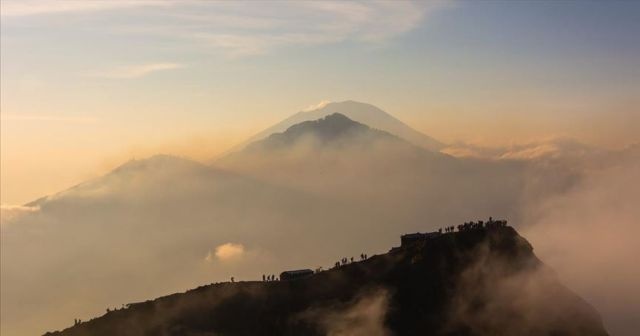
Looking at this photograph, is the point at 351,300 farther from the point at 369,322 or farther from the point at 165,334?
the point at 165,334

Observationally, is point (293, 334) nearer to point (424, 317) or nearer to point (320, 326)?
point (320, 326)

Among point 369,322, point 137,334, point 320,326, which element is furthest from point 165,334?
point 369,322

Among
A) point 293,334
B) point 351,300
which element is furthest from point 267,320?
point 351,300

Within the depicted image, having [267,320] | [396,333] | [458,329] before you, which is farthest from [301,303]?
[458,329]

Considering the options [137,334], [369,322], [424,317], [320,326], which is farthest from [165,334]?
[424,317]

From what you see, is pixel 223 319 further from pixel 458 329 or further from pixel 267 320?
pixel 458 329

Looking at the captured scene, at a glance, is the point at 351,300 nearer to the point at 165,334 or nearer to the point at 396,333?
the point at 396,333
